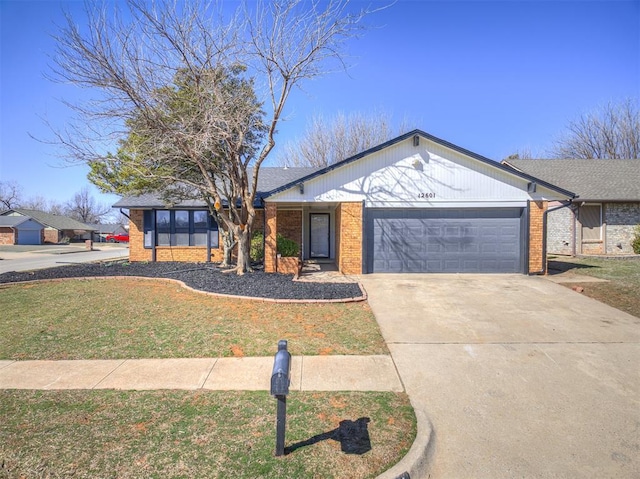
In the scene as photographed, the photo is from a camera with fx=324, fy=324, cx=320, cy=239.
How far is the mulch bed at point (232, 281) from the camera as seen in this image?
26.6ft

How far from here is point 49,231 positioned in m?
45.9

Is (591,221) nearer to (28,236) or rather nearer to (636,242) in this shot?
(636,242)

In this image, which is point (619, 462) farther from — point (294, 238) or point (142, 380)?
point (294, 238)

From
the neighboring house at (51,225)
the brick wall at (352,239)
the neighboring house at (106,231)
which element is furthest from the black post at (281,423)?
the neighboring house at (106,231)

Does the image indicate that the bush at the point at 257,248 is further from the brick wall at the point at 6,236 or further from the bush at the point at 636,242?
the brick wall at the point at 6,236

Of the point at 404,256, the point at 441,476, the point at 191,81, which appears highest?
the point at 191,81

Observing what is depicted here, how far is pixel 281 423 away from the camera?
101 inches

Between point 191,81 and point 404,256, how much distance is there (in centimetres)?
874

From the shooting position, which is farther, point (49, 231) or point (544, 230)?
point (49, 231)

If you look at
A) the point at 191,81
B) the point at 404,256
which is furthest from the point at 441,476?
the point at 191,81

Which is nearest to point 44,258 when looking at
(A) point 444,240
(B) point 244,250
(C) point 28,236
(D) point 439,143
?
(B) point 244,250

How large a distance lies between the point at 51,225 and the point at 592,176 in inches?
2367

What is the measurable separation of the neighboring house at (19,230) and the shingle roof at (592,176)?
183ft

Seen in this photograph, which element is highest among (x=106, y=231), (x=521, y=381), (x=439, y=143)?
(x=439, y=143)
